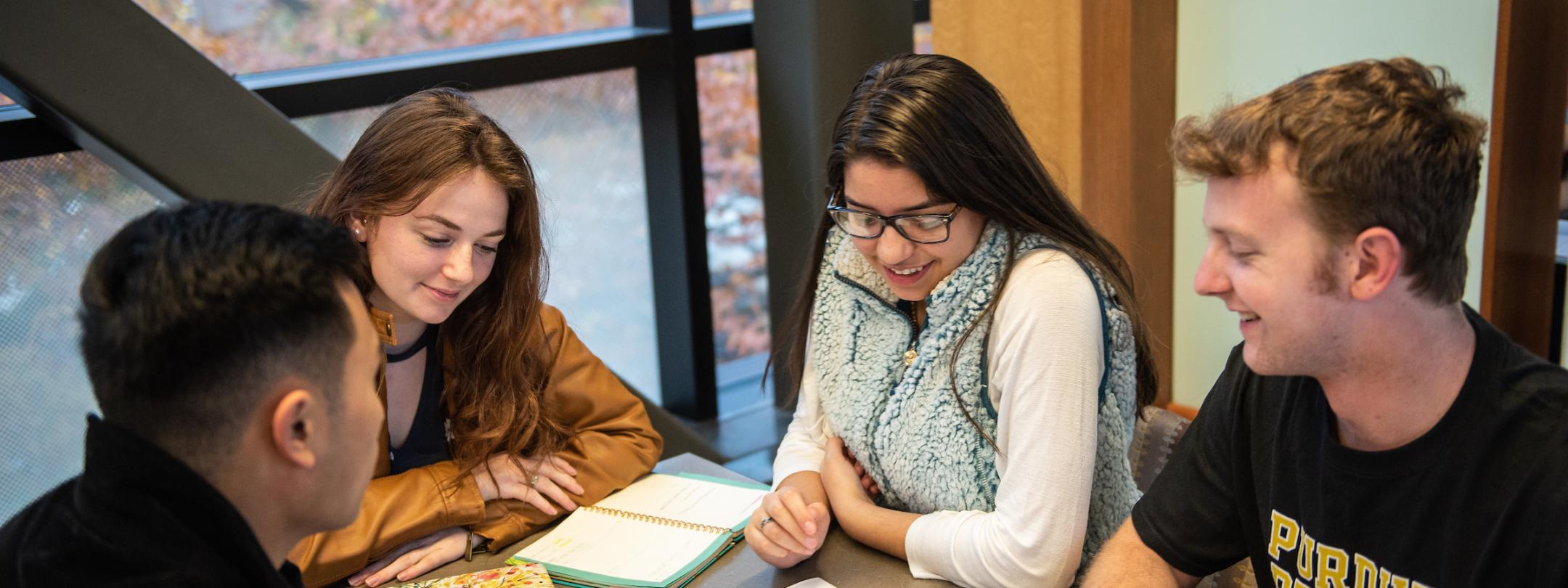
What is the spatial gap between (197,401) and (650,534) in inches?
34.2

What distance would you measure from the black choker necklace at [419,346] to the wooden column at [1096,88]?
5.84 ft

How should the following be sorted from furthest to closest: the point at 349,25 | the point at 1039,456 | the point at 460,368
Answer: the point at 349,25
the point at 460,368
the point at 1039,456

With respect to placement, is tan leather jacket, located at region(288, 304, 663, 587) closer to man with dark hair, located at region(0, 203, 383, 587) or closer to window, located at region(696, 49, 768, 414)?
man with dark hair, located at region(0, 203, 383, 587)

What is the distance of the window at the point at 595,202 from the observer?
3.45 metres

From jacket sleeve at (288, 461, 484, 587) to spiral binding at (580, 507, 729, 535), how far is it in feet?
0.65

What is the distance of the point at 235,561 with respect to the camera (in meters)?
1.07

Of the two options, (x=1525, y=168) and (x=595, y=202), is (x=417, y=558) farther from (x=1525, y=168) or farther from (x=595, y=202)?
(x=1525, y=168)

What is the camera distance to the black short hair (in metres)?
1.02

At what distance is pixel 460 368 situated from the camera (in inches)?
77.1

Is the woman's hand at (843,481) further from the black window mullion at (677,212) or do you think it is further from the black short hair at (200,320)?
the black window mullion at (677,212)

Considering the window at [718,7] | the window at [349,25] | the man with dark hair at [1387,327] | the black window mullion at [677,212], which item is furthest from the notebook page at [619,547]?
the window at [718,7]

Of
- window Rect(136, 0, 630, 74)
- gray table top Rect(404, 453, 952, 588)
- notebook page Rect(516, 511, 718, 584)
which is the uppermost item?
window Rect(136, 0, 630, 74)

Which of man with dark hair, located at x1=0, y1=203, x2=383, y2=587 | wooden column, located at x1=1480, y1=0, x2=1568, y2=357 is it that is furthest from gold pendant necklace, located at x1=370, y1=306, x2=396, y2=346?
wooden column, located at x1=1480, y1=0, x2=1568, y2=357

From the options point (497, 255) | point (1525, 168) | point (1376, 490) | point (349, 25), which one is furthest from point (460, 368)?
point (1525, 168)
